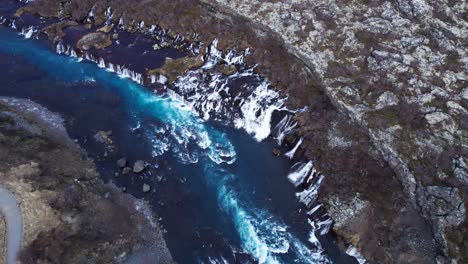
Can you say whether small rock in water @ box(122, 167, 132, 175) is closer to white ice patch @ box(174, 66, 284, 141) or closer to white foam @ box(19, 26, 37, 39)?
white ice patch @ box(174, 66, 284, 141)

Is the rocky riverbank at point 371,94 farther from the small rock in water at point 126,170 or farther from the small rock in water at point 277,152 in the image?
the small rock in water at point 126,170

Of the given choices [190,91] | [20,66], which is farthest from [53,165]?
[20,66]

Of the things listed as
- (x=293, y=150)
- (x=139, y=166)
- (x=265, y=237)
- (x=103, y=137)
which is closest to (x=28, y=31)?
(x=103, y=137)

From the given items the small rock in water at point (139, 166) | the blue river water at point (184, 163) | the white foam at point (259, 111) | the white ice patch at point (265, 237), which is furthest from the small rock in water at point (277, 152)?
the small rock in water at point (139, 166)

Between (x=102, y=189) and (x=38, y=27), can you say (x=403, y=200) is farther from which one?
(x=38, y=27)

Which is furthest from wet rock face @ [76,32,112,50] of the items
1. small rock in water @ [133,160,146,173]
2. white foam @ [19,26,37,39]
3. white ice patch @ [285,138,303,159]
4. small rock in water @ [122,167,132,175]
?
white ice patch @ [285,138,303,159]

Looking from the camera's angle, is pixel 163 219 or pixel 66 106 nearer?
pixel 163 219

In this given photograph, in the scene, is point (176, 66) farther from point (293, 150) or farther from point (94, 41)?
point (293, 150)
